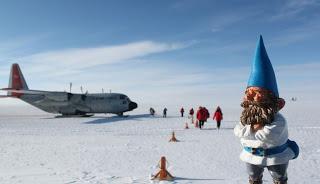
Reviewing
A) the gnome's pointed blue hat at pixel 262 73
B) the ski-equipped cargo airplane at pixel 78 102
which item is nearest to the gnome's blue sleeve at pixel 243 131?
the gnome's pointed blue hat at pixel 262 73

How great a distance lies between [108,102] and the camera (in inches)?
1554

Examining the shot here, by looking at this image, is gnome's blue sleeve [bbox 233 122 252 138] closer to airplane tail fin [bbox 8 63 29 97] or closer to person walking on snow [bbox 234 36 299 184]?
person walking on snow [bbox 234 36 299 184]

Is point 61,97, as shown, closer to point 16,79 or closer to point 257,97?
point 16,79

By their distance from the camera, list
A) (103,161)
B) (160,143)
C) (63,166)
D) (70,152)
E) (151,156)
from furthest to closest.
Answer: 1. (160,143)
2. (70,152)
3. (151,156)
4. (103,161)
5. (63,166)

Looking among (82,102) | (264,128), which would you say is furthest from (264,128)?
(82,102)

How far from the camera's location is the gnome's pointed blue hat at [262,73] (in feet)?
13.0

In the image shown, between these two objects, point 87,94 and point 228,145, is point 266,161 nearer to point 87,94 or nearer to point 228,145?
point 228,145

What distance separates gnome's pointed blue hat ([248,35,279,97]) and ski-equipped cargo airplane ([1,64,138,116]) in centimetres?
3566

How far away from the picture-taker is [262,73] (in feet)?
13.1

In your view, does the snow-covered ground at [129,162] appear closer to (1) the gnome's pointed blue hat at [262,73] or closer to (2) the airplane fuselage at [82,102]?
(1) the gnome's pointed blue hat at [262,73]

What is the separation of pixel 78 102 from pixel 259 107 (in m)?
38.6

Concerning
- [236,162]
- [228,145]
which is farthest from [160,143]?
[236,162]

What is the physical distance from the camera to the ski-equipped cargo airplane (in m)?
39.5

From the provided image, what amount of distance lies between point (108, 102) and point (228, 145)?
26.0 metres
